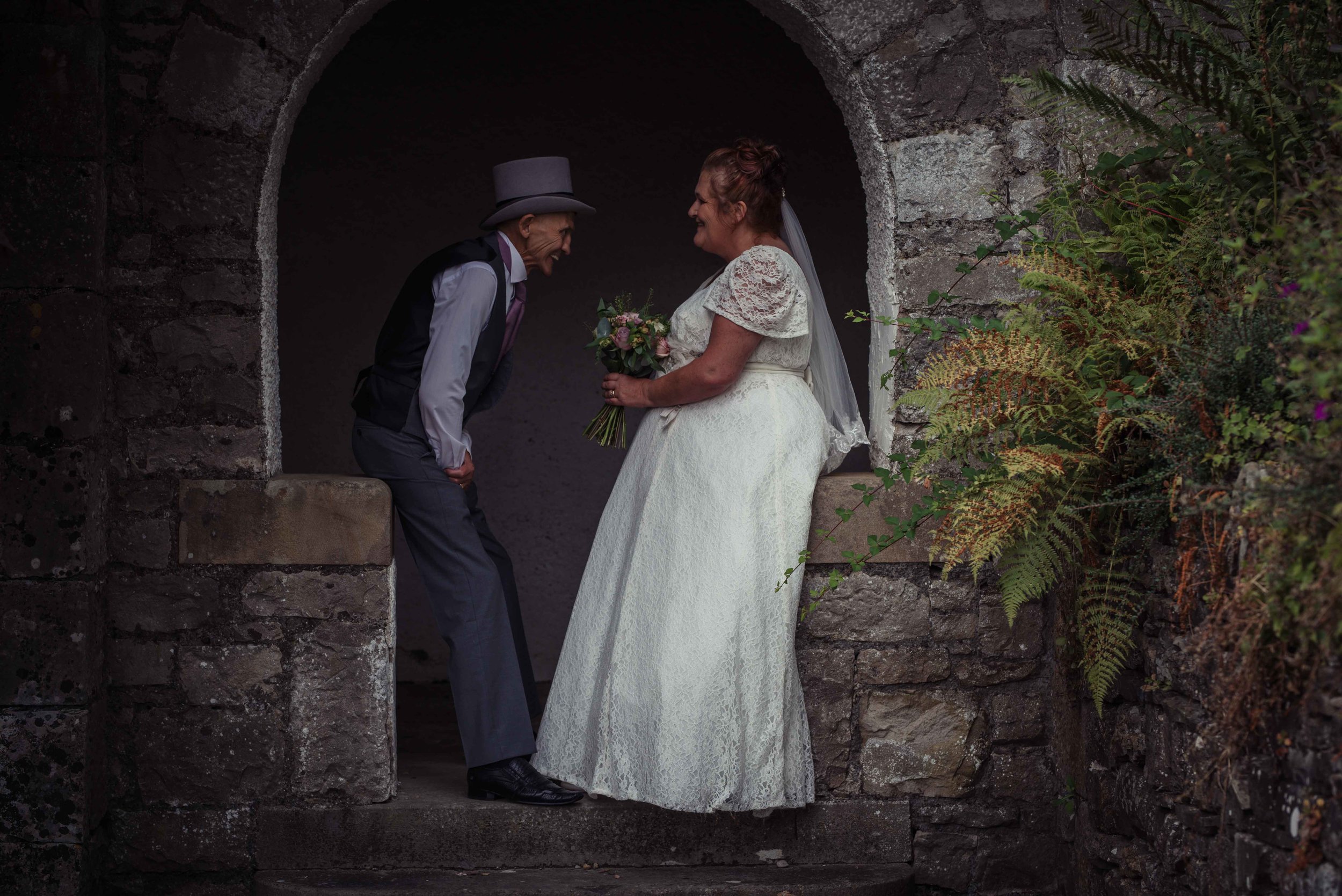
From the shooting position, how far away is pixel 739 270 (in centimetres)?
330

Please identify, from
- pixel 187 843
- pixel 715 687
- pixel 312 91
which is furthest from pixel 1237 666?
pixel 312 91

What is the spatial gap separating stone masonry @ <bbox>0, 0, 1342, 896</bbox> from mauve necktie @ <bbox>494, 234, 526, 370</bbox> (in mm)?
606

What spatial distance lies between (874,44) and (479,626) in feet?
6.27

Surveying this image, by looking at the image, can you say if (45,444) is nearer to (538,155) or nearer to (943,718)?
(943,718)

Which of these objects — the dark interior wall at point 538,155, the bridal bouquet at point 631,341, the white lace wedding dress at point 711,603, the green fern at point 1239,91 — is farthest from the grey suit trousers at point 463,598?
the dark interior wall at point 538,155

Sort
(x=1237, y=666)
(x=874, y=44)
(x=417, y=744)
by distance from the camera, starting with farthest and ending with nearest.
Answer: (x=417, y=744) → (x=874, y=44) → (x=1237, y=666)

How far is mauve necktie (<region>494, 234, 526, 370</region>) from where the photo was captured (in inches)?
142

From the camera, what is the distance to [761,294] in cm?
328

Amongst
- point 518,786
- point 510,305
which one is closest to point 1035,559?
point 518,786

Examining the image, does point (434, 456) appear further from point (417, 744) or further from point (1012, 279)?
point (1012, 279)

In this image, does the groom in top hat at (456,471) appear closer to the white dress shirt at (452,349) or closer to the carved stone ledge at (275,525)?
the white dress shirt at (452,349)

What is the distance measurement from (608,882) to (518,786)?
36cm

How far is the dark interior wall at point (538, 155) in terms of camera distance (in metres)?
5.30

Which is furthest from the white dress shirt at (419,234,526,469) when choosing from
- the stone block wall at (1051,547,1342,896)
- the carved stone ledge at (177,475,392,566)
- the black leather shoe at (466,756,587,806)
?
the stone block wall at (1051,547,1342,896)
